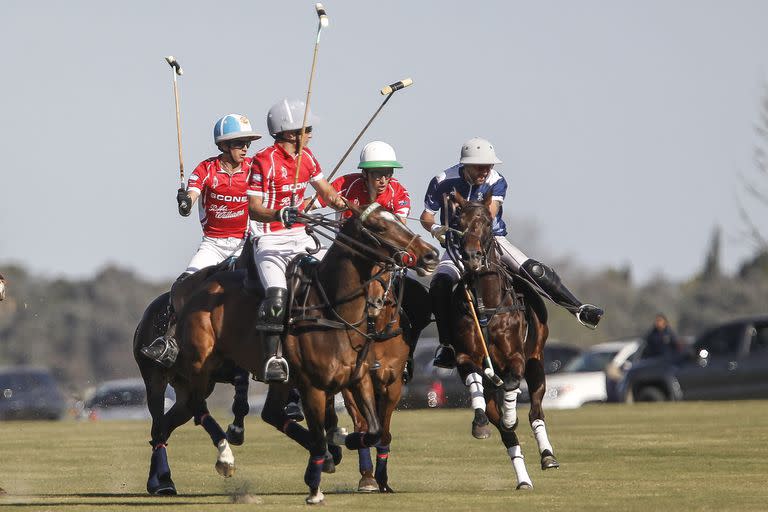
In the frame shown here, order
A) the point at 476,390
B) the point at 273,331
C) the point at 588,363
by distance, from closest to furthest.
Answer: the point at 273,331, the point at 476,390, the point at 588,363

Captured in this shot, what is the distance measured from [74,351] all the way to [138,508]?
240 ft

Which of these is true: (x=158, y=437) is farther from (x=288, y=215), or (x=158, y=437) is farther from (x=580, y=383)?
(x=580, y=383)

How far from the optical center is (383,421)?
15.0 metres

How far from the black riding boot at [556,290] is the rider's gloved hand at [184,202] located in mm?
2898

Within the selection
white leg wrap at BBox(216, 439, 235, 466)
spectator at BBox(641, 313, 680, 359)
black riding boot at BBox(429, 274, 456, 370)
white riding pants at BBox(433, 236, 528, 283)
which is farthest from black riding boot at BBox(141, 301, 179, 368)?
spectator at BBox(641, 313, 680, 359)

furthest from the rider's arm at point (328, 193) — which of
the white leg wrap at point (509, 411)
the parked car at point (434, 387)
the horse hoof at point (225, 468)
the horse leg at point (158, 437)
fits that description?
the parked car at point (434, 387)

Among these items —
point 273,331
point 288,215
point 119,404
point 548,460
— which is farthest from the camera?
point 119,404

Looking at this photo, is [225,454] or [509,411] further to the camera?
[509,411]

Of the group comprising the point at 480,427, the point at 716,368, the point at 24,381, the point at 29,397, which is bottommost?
the point at 29,397

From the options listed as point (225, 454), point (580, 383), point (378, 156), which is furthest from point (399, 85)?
point (580, 383)

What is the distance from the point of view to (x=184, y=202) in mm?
16203

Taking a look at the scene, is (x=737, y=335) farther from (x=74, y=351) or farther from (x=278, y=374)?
(x=74, y=351)

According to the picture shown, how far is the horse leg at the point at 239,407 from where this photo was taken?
1608cm

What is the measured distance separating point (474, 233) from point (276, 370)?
2046mm
